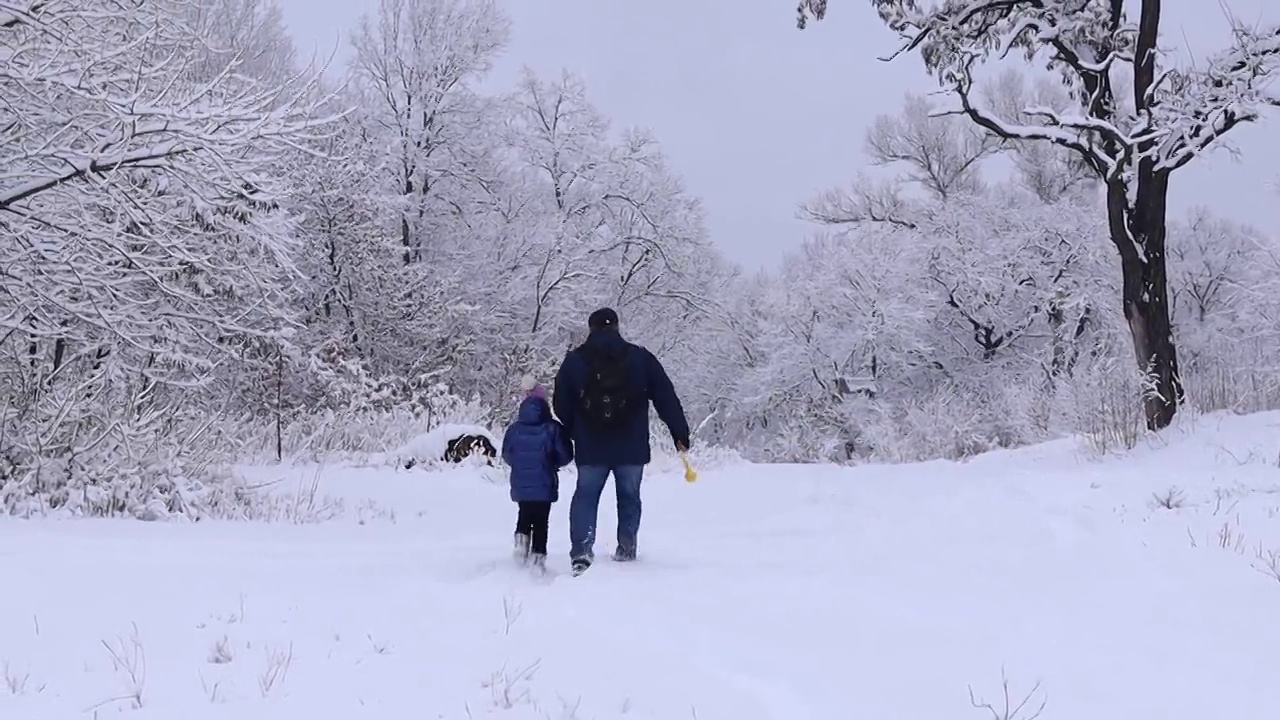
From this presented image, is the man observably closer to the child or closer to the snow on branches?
the child

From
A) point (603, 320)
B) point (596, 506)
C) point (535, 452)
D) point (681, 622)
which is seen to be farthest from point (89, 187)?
point (681, 622)

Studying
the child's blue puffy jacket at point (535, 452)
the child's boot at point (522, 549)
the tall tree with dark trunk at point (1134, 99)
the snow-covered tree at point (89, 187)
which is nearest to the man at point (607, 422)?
the child's blue puffy jacket at point (535, 452)

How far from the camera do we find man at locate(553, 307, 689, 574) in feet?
20.2

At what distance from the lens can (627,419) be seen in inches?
245

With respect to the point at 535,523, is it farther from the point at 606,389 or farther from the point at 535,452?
the point at 606,389

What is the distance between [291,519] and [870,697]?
19.7 feet

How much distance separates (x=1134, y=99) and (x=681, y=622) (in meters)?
10.5

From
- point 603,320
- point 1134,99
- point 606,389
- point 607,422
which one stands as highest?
point 1134,99

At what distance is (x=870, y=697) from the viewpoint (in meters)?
3.39

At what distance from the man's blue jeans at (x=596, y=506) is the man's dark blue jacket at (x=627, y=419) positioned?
2.6 inches

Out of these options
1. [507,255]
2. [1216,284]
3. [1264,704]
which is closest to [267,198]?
[1264,704]

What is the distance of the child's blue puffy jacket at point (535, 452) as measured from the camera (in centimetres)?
624

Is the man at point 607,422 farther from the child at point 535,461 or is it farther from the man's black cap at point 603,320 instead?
the child at point 535,461

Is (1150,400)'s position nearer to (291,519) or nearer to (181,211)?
(291,519)
